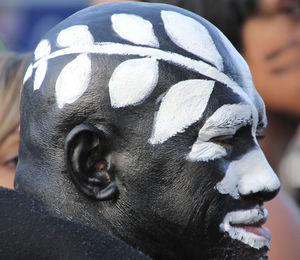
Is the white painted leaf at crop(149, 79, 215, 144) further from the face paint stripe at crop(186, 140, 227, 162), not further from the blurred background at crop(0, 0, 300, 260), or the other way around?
the blurred background at crop(0, 0, 300, 260)

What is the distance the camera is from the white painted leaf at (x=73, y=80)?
1699mm

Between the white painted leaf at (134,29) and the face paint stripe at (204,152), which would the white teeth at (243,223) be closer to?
the face paint stripe at (204,152)

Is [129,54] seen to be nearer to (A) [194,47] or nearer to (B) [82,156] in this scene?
(A) [194,47]

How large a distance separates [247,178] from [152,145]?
25 centimetres

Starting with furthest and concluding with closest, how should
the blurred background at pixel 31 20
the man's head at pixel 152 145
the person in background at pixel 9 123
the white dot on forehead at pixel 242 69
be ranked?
the blurred background at pixel 31 20 < the person in background at pixel 9 123 < the white dot on forehead at pixel 242 69 < the man's head at pixel 152 145

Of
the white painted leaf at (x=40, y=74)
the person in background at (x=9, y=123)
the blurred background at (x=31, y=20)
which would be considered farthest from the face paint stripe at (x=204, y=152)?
the blurred background at (x=31, y=20)

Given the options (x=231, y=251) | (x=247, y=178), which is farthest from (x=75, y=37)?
(x=231, y=251)

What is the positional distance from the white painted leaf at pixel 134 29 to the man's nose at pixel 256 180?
38 cm

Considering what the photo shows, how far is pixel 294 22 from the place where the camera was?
312 centimetres

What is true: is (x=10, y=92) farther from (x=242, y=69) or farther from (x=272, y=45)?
(x=242, y=69)

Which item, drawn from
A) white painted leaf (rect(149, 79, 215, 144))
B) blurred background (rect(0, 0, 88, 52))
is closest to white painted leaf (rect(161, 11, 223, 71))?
white painted leaf (rect(149, 79, 215, 144))

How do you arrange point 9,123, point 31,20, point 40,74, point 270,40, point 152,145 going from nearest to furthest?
point 152,145 < point 40,74 < point 9,123 < point 270,40 < point 31,20

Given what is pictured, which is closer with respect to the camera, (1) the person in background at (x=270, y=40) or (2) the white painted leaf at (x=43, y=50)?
(2) the white painted leaf at (x=43, y=50)

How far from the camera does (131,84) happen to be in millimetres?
1693
